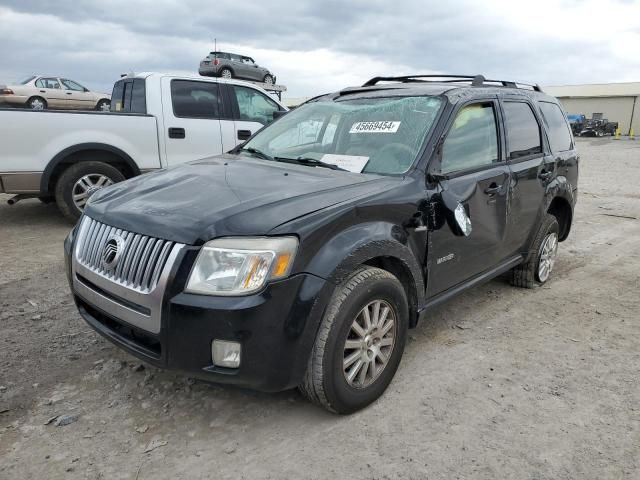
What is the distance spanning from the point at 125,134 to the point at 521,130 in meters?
4.75

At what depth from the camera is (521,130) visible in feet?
13.3

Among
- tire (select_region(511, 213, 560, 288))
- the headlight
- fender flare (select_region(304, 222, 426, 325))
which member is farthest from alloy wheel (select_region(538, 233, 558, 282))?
the headlight

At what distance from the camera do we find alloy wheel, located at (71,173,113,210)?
6.12 metres

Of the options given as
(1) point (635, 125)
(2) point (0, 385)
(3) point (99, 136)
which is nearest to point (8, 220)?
(3) point (99, 136)

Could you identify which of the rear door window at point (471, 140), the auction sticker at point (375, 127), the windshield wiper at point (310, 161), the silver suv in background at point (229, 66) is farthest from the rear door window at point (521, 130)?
the silver suv in background at point (229, 66)

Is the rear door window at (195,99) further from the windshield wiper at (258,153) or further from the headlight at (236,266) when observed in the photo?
Answer: the headlight at (236,266)

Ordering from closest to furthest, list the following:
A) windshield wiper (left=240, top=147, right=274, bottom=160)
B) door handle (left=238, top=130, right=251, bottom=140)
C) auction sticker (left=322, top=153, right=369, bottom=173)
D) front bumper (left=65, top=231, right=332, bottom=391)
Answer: front bumper (left=65, top=231, right=332, bottom=391) < auction sticker (left=322, top=153, right=369, bottom=173) < windshield wiper (left=240, top=147, right=274, bottom=160) < door handle (left=238, top=130, right=251, bottom=140)

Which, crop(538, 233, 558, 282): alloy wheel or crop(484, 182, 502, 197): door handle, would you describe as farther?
crop(538, 233, 558, 282): alloy wheel

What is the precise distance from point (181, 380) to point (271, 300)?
1.15m

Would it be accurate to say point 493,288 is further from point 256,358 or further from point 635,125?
point 635,125

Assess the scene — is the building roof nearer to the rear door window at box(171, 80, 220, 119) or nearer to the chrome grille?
the rear door window at box(171, 80, 220, 119)

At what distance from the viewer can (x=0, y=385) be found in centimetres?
288

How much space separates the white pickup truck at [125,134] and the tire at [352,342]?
4.06m

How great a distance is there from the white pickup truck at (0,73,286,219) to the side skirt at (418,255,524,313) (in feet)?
11.3
